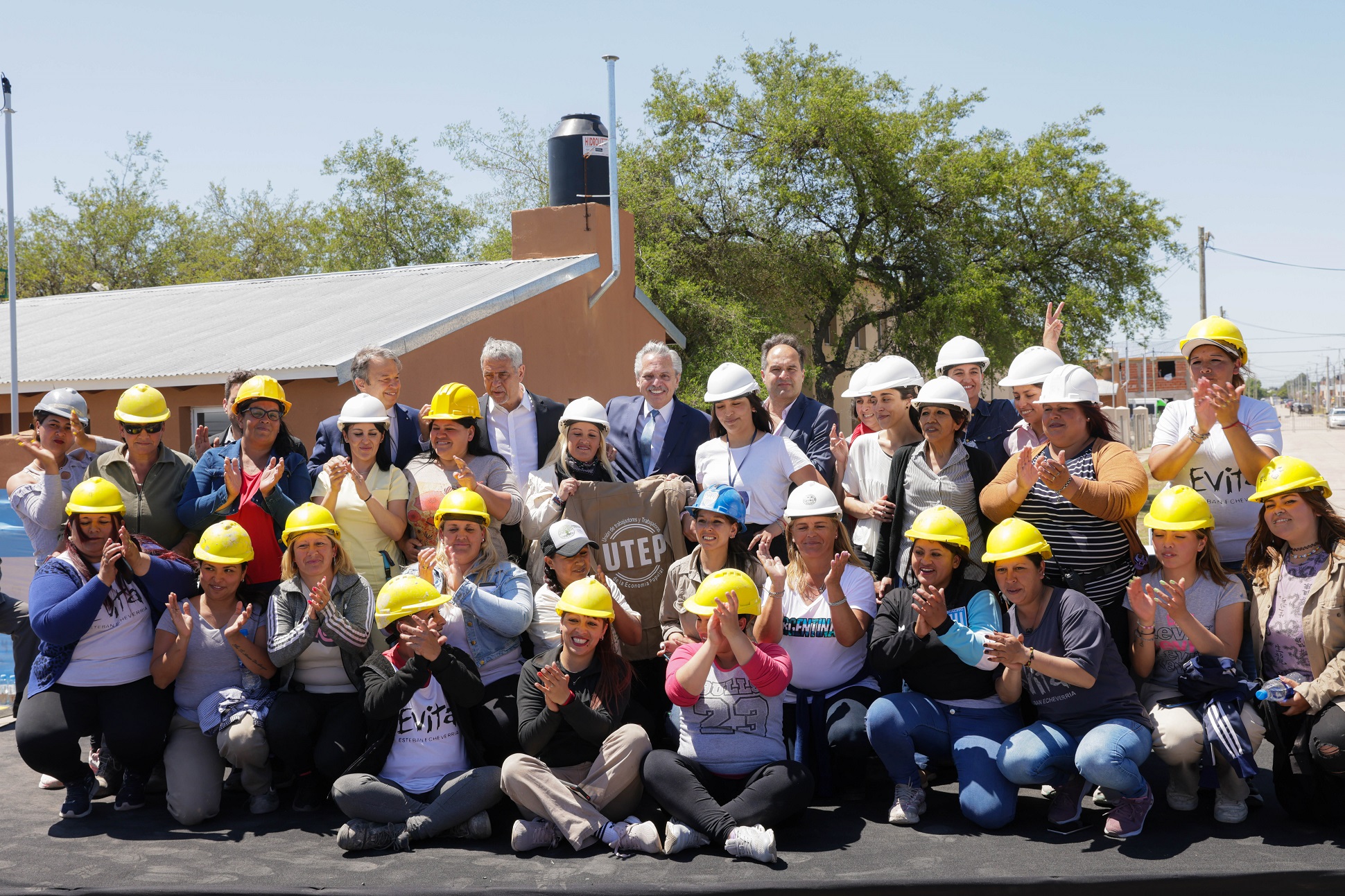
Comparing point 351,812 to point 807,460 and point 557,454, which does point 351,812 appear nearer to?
point 557,454

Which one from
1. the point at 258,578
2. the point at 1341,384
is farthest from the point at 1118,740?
the point at 1341,384

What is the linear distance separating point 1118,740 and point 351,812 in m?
3.27

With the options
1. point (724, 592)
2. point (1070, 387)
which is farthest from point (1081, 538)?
point (724, 592)

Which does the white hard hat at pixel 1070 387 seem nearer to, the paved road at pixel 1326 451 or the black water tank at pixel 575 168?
the paved road at pixel 1326 451

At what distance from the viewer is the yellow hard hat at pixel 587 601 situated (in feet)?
15.0

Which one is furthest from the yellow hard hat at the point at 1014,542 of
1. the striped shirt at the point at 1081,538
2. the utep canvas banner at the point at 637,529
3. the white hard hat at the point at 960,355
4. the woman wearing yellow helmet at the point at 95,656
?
the woman wearing yellow helmet at the point at 95,656

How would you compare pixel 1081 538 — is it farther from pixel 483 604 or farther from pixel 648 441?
pixel 483 604

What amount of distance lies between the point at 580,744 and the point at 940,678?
1.66m

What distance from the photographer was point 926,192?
865 inches

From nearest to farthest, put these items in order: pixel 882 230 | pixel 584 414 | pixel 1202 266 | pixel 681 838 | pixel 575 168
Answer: pixel 681 838 < pixel 584 414 < pixel 575 168 < pixel 882 230 < pixel 1202 266

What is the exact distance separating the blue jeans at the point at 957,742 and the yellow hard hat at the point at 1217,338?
1.91 meters

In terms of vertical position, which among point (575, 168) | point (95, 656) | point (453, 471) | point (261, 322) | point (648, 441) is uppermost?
point (575, 168)

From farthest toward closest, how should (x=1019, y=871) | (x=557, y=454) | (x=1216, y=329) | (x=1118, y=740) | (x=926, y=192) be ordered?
(x=926, y=192)
(x=557, y=454)
(x=1216, y=329)
(x=1118, y=740)
(x=1019, y=871)

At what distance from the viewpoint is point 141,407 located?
5.36 metres
